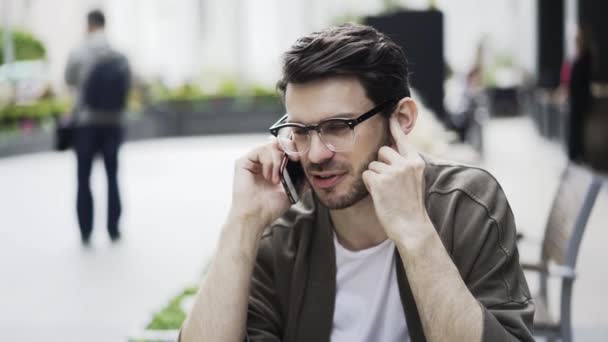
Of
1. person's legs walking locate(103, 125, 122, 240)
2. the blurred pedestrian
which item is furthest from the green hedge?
the blurred pedestrian

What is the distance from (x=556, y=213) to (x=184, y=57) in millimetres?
22557

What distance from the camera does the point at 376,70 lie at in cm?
180

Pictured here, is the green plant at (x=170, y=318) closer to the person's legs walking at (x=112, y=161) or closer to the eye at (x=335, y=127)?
the eye at (x=335, y=127)

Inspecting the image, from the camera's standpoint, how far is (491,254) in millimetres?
1713

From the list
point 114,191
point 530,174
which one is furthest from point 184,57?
point 114,191

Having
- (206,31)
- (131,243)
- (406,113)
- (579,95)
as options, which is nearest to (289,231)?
(406,113)

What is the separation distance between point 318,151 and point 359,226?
221mm

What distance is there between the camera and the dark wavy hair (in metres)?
1.77

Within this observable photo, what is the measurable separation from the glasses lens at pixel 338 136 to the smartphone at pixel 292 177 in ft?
0.55

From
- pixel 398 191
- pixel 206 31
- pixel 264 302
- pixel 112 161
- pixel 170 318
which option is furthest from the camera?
pixel 206 31

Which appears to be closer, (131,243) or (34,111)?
(131,243)

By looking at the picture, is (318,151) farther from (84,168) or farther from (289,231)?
(84,168)

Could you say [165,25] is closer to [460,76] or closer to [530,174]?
[460,76]

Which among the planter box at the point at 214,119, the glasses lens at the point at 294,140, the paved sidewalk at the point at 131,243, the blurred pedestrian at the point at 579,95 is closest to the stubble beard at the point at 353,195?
the glasses lens at the point at 294,140
